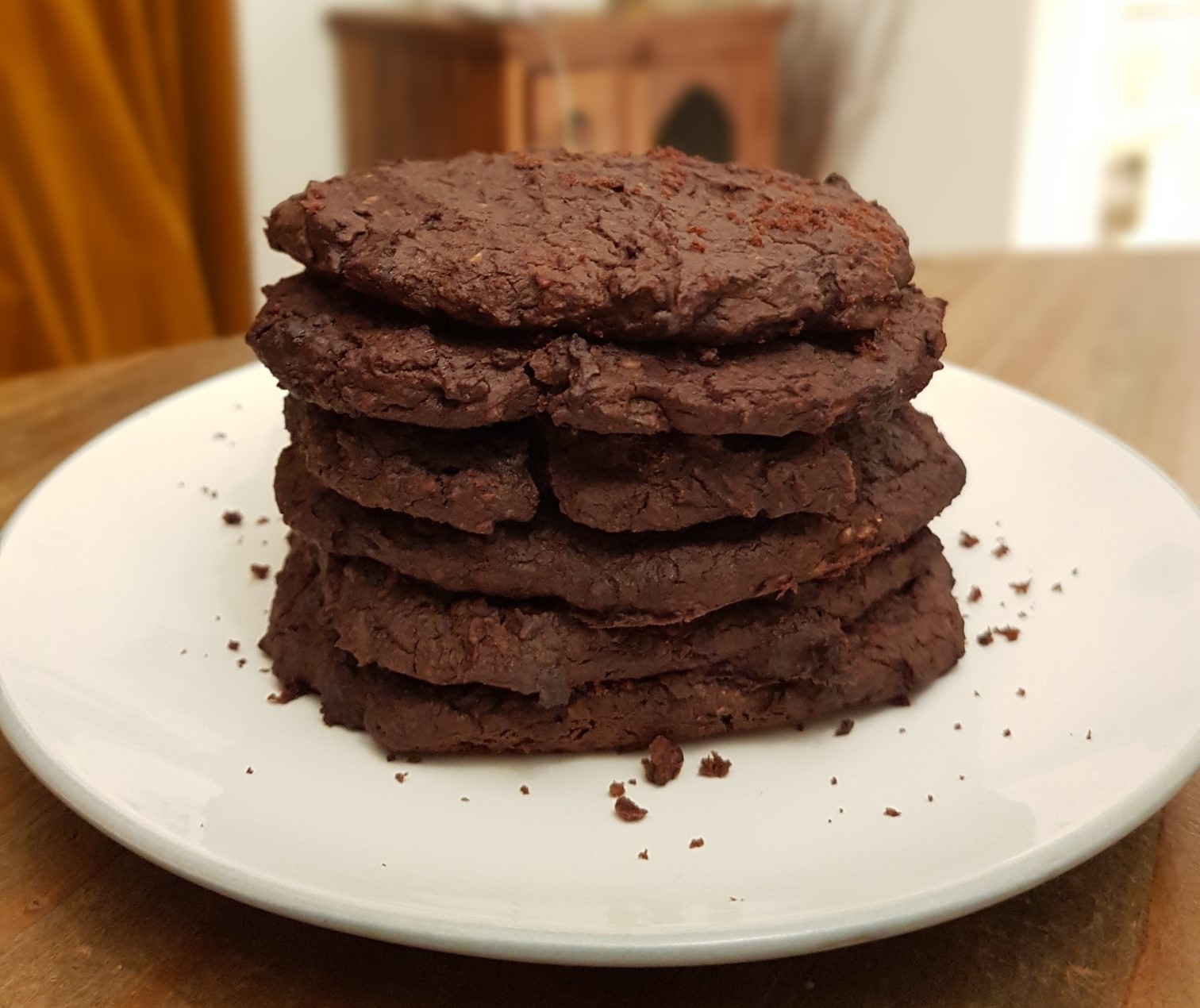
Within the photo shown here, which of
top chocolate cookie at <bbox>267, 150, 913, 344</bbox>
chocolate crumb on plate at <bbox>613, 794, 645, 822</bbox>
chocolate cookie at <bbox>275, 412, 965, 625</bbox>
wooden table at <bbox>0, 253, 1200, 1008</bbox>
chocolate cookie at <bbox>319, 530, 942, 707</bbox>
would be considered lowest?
wooden table at <bbox>0, 253, 1200, 1008</bbox>

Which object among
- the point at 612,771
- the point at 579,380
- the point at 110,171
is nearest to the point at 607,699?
the point at 612,771

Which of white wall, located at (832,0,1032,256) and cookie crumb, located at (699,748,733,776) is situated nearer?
cookie crumb, located at (699,748,733,776)

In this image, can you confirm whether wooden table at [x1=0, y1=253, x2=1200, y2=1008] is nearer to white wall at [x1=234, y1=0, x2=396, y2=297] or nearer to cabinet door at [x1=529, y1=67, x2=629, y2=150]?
white wall at [x1=234, y1=0, x2=396, y2=297]

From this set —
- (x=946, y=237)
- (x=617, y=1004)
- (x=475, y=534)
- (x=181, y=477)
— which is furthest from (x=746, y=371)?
(x=946, y=237)

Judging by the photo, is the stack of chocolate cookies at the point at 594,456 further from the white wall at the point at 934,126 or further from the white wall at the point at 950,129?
the white wall at the point at 950,129

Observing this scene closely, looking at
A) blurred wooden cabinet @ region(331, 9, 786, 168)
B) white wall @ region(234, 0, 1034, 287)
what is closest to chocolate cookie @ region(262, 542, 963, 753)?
blurred wooden cabinet @ region(331, 9, 786, 168)
